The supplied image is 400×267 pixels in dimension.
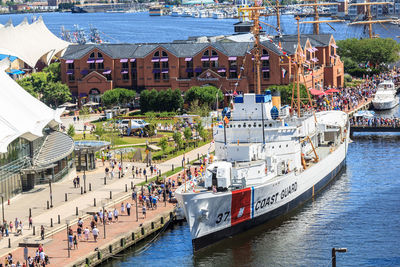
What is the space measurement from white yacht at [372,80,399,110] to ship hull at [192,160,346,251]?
4752 centimetres

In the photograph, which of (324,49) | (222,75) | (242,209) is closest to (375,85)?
(324,49)

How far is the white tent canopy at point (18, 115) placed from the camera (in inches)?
2847

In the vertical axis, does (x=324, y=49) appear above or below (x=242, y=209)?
above

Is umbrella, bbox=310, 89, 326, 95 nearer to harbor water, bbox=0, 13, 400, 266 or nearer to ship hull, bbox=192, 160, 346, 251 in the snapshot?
ship hull, bbox=192, 160, 346, 251

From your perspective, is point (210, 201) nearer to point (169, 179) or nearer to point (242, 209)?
point (242, 209)

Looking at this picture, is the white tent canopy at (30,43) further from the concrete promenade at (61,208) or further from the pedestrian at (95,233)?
the pedestrian at (95,233)

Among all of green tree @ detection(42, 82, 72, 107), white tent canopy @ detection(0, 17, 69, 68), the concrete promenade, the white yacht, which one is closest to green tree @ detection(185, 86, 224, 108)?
green tree @ detection(42, 82, 72, 107)

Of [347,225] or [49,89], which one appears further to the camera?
[49,89]

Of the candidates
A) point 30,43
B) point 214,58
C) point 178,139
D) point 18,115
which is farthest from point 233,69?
point 18,115

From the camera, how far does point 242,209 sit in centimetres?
6269

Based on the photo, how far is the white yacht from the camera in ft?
408

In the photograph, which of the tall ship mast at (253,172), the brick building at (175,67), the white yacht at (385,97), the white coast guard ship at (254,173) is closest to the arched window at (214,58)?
the brick building at (175,67)

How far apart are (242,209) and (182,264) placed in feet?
24.0

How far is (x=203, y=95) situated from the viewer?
395 ft
